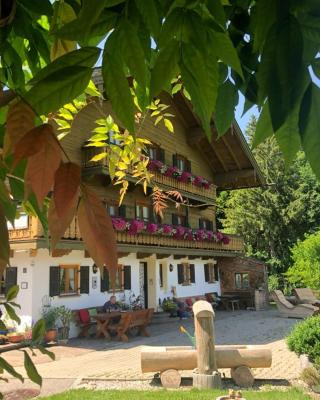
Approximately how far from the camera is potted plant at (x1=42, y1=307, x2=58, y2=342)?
13898 millimetres

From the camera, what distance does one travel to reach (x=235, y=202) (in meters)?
41.4

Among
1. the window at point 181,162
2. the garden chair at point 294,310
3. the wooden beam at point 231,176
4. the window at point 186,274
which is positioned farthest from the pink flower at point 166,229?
the wooden beam at point 231,176

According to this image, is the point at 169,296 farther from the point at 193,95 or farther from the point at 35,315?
the point at 193,95

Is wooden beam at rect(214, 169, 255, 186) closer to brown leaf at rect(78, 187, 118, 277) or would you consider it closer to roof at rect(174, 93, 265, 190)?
roof at rect(174, 93, 265, 190)

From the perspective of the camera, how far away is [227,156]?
25.1 meters

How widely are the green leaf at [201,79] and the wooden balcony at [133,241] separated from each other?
21.5 feet

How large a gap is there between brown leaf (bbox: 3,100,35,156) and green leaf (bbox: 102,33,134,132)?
6.2 inches

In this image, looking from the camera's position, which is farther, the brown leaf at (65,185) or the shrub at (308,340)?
the shrub at (308,340)

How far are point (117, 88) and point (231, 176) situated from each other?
84.9 feet

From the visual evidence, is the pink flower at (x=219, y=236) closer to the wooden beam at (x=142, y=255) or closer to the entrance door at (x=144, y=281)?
the entrance door at (x=144, y=281)

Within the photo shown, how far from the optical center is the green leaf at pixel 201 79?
0.80 m

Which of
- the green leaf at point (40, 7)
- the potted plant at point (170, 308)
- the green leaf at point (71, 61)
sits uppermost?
the green leaf at point (40, 7)

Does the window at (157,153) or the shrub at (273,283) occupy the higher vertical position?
the window at (157,153)

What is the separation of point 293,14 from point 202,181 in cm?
2278
